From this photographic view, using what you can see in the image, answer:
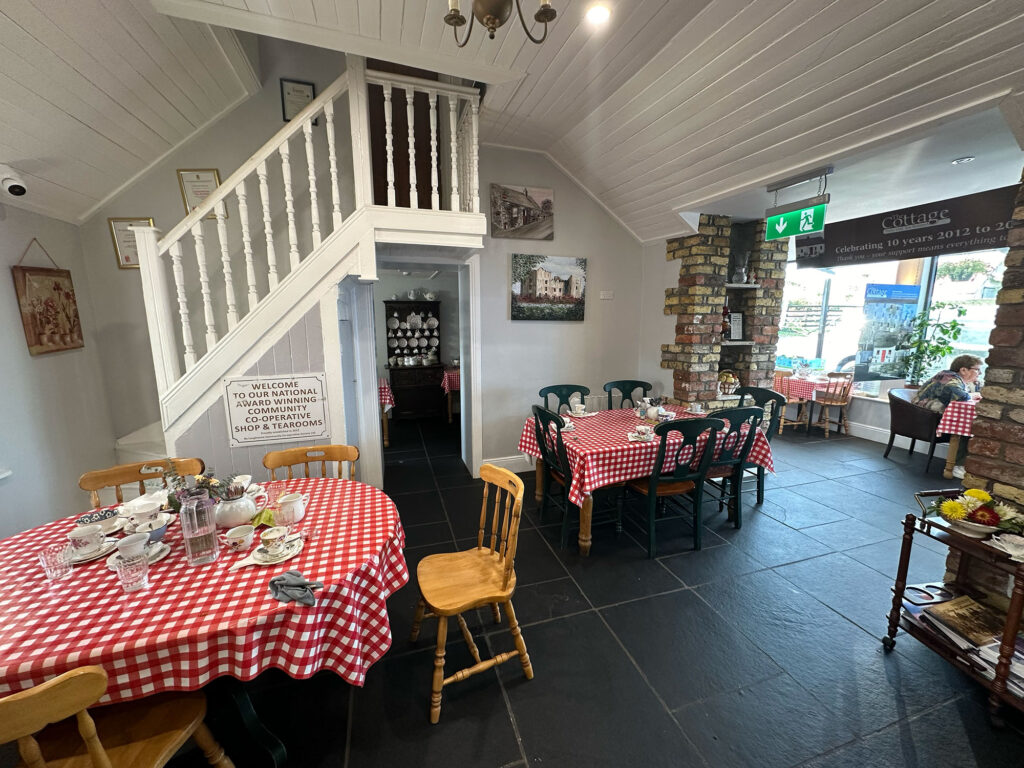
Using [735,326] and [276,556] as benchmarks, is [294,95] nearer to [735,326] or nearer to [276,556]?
[276,556]

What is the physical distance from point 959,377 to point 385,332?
6.87 m

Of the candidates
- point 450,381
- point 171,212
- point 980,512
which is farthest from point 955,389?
point 171,212

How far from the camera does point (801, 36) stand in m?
1.82

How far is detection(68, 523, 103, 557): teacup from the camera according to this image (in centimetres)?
142

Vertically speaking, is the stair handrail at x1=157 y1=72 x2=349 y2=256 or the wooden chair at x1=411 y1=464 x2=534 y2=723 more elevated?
the stair handrail at x1=157 y1=72 x2=349 y2=256

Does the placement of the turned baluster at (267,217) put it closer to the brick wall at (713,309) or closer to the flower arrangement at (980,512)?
the brick wall at (713,309)

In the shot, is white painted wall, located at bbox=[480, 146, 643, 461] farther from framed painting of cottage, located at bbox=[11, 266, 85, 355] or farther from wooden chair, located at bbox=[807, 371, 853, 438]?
wooden chair, located at bbox=[807, 371, 853, 438]

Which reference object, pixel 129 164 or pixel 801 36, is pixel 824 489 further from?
pixel 129 164

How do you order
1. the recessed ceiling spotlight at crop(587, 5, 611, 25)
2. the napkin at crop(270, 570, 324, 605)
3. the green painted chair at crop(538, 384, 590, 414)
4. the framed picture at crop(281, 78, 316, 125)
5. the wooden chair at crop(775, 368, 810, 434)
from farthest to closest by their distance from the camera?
the wooden chair at crop(775, 368, 810, 434)
the green painted chair at crop(538, 384, 590, 414)
the framed picture at crop(281, 78, 316, 125)
the recessed ceiling spotlight at crop(587, 5, 611, 25)
the napkin at crop(270, 570, 324, 605)

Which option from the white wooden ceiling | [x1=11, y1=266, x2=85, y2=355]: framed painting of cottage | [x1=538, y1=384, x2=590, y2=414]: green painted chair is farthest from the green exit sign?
[x1=11, y1=266, x2=85, y2=355]: framed painting of cottage

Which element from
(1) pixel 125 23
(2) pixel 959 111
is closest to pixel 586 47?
(2) pixel 959 111

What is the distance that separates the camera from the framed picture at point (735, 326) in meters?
3.89

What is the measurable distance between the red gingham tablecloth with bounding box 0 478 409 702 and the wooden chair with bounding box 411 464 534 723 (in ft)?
0.84

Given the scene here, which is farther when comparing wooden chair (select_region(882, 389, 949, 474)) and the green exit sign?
wooden chair (select_region(882, 389, 949, 474))
